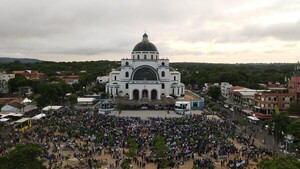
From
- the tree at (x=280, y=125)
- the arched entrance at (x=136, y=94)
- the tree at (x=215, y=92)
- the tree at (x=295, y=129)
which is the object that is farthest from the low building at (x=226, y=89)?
the tree at (x=295, y=129)

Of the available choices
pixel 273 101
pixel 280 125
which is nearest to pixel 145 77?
pixel 273 101

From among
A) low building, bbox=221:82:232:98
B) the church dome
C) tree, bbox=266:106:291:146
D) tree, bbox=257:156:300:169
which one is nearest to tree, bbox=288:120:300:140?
tree, bbox=266:106:291:146

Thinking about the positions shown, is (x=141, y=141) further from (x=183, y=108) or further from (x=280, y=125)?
(x=183, y=108)

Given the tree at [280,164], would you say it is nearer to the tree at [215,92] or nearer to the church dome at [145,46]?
the tree at [215,92]

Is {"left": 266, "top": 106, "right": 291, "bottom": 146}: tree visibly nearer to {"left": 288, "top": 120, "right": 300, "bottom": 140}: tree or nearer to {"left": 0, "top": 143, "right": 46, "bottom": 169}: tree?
{"left": 288, "top": 120, "right": 300, "bottom": 140}: tree

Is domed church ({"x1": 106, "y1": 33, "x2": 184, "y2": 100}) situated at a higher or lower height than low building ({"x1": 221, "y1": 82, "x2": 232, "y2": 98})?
higher
